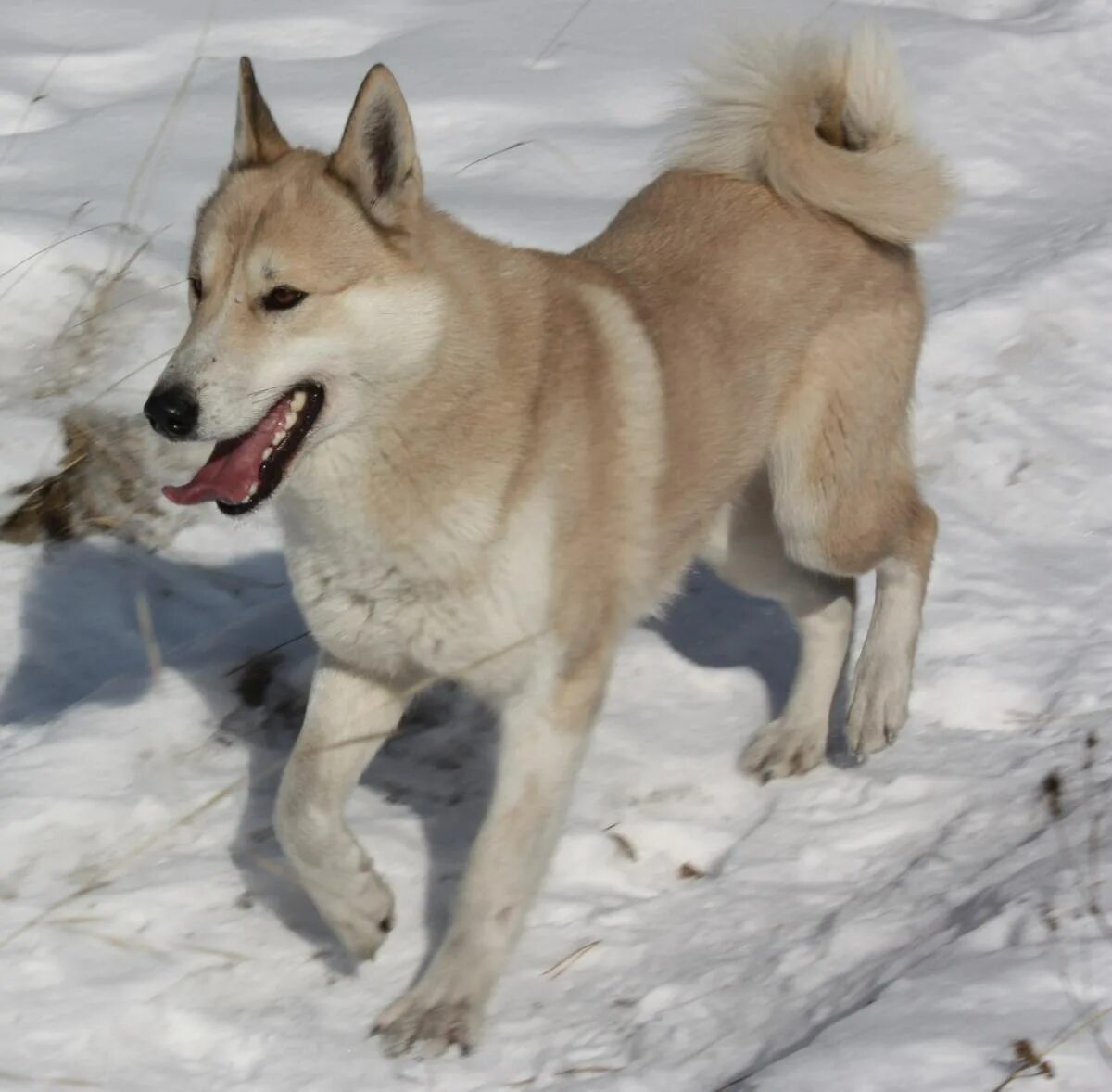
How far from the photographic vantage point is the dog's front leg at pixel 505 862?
8.70ft

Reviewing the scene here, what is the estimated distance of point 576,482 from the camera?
2.79m

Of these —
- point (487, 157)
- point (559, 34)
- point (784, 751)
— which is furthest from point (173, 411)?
point (559, 34)

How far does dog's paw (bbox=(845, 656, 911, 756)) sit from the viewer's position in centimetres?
339

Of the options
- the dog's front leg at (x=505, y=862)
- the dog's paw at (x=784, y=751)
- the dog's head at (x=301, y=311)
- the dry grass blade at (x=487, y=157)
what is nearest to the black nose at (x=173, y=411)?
the dog's head at (x=301, y=311)

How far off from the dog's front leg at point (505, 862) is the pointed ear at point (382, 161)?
0.82 meters

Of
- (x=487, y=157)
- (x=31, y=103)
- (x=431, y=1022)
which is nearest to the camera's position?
(x=431, y=1022)

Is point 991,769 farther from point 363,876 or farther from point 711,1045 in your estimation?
point 363,876

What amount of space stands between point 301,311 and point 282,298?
0.13ft

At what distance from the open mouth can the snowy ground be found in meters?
0.31

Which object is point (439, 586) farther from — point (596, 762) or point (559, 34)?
point (559, 34)

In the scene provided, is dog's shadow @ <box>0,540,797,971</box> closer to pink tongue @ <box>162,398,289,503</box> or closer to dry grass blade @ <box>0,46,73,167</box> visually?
pink tongue @ <box>162,398,289,503</box>

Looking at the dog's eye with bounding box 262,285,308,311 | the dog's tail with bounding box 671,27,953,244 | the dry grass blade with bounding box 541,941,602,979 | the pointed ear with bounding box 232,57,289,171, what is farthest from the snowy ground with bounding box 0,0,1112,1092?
the pointed ear with bounding box 232,57,289,171

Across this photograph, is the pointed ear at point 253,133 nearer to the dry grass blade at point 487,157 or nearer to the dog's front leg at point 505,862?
the dog's front leg at point 505,862

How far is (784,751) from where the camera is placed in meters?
3.42
